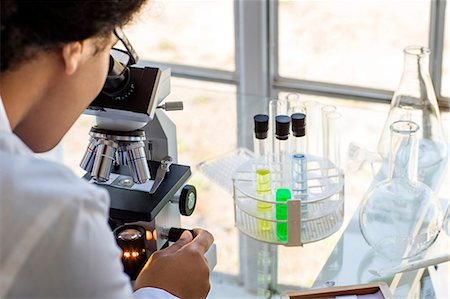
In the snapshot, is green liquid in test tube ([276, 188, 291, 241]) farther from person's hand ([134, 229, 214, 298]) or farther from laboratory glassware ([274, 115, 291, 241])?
person's hand ([134, 229, 214, 298])

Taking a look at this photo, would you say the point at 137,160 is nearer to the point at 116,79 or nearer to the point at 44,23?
the point at 116,79

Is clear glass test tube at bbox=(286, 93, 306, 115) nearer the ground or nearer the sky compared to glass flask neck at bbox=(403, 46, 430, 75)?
nearer the ground

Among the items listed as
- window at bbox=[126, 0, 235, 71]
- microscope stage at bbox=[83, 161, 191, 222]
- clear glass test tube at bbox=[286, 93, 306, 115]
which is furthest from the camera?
window at bbox=[126, 0, 235, 71]

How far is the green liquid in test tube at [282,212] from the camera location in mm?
1566

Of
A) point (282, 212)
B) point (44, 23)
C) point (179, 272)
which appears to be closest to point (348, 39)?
point (282, 212)

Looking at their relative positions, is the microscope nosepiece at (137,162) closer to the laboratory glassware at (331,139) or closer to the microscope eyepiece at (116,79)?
the microscope eyepiece at (116,79)

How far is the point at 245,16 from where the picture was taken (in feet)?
8.09

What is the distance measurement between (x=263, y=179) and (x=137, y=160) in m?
0.32

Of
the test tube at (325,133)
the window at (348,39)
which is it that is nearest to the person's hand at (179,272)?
Answer: the test tube at (325,133)

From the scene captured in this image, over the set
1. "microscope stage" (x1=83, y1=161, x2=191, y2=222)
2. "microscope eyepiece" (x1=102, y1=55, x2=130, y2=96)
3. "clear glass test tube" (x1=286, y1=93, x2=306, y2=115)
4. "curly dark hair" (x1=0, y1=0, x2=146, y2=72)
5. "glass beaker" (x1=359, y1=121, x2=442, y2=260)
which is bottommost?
"glass beaker" (x1=359, y1=121, x2=442, y2=260)

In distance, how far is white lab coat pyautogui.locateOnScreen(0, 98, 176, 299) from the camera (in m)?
0.85

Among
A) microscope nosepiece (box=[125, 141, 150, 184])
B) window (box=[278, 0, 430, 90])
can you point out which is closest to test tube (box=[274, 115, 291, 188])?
microscope nosepiece (box=[125, 141, 150, 184])

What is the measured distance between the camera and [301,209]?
5.12 feet

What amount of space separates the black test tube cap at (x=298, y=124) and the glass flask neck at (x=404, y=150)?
0.17 meters
